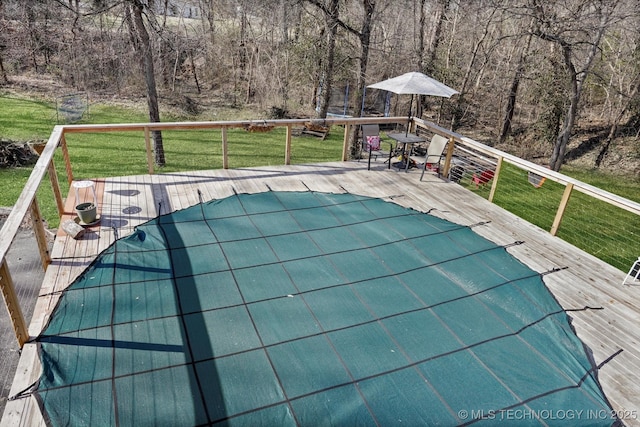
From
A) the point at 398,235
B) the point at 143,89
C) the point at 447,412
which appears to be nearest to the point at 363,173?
the point at 398,235

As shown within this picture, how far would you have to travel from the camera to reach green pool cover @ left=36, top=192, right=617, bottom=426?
2564 mm

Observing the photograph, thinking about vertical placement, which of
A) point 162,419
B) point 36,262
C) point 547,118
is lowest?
point 36,262

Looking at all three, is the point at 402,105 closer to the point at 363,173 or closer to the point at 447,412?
the point at 363,173

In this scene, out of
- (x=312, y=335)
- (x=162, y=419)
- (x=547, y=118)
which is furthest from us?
(x=547, y=118)

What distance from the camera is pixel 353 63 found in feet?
45.8

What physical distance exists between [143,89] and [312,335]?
14.6 meters

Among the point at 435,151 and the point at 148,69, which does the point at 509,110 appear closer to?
the point at 435,151

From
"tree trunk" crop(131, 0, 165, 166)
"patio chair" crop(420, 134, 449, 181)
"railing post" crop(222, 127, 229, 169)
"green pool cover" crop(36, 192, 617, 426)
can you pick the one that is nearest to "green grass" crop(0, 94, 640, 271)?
"tree trunk" crop(131, 0, 165, 166)

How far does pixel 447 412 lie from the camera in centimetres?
260

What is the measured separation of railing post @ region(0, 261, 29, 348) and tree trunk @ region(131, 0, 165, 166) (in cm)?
581

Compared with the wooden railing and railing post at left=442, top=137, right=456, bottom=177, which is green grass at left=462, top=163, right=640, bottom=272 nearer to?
railing post at left=442, top=137, right=456, bottom=177

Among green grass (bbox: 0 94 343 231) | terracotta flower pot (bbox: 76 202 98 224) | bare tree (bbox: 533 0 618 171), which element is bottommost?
green grass (bbox: 0 94 343 231)

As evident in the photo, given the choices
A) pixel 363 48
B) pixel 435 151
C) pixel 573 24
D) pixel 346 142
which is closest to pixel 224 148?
pixel 346 142

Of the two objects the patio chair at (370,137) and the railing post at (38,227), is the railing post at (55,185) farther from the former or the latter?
the patio chair at (370,137)
